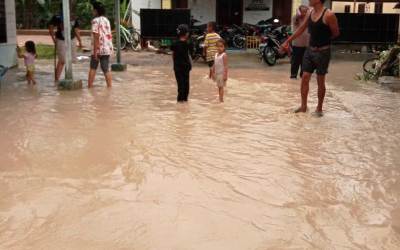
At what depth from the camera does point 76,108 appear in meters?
8.39

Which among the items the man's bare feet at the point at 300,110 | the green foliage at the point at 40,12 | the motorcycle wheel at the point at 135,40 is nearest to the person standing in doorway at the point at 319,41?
the man's bare feet at the point at 300,110

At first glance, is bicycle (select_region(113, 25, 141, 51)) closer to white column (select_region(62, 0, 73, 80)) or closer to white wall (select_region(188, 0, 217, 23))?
white wall (select_region(188, 0, 217, 23))

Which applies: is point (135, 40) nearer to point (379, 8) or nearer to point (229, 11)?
point (229, 11)

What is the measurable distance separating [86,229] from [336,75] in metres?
10.7

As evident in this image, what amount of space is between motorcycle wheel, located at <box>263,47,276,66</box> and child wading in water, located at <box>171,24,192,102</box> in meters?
6.91

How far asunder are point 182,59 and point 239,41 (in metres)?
10.8

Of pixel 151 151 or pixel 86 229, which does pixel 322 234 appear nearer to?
pixel 86 229

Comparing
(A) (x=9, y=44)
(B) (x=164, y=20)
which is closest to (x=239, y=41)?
(B) (x=164, y=20)

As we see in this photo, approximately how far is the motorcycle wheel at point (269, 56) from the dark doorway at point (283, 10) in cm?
580

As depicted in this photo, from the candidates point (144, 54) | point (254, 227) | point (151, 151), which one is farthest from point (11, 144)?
point (144, 54)

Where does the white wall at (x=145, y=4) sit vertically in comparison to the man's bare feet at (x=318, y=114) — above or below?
above

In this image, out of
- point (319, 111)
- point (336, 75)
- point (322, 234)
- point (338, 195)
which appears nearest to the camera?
point (322, 234)

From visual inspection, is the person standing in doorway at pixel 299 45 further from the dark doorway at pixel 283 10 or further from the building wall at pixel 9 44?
the dark doorway at pixel 283 10

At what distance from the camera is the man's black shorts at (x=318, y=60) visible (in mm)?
7711
